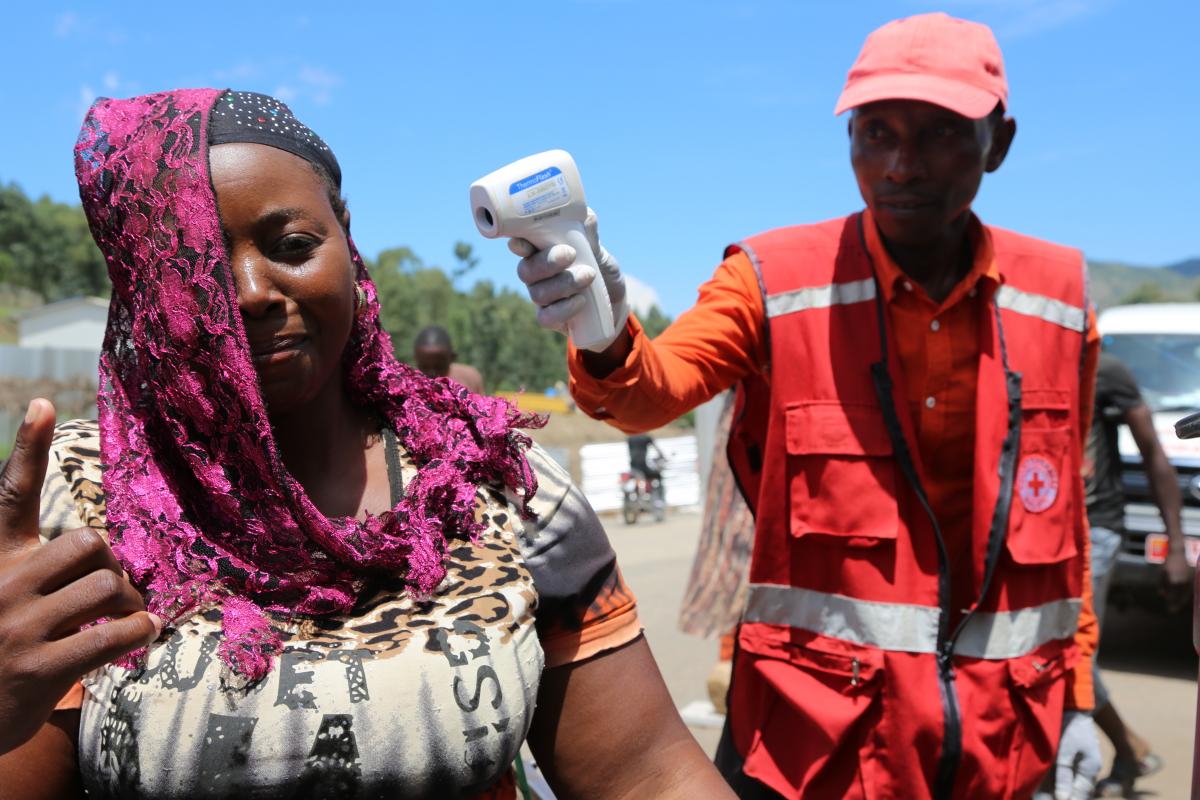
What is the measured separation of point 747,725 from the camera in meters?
2.62

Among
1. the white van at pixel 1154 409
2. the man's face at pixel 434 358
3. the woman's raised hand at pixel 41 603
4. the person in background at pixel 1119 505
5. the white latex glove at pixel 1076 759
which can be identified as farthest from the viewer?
the man's face at pixel 434 358

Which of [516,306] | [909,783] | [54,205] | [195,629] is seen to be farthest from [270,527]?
[54,205]

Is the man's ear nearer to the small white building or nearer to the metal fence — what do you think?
the metal fence

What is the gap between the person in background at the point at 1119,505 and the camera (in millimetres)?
5043

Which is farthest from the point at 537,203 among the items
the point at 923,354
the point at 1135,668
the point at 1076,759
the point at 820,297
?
the point at 1135,668

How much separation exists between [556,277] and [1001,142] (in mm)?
1391

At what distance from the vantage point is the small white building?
5456 centimetres

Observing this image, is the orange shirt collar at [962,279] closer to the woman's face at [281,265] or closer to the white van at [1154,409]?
the woman's face at [281,265]

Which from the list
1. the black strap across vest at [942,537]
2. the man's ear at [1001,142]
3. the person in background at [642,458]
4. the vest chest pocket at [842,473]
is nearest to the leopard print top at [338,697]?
the vest chest pocket at [842,473]

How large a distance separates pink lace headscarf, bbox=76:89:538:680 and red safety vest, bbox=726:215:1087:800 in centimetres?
107

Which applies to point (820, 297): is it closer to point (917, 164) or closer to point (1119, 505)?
point (917, 164)

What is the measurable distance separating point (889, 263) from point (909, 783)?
115 centimetres

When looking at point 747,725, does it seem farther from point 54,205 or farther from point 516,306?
point 54,205

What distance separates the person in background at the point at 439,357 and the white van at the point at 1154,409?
404 centimetres
